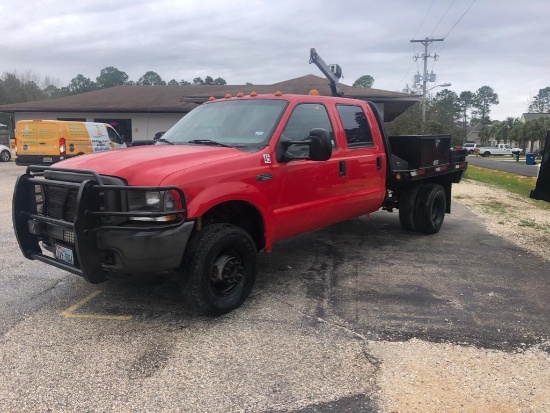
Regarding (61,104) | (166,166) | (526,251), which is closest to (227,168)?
(166,166)

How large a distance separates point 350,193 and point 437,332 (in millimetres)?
2171

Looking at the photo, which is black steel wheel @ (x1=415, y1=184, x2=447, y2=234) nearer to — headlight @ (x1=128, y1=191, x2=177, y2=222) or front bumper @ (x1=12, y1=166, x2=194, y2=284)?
front bumper @ (x1=12, y1=166, x2=194, y2=284)

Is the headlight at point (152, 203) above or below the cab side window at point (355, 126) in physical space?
below

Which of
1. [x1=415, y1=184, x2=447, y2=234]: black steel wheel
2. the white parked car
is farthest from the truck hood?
the white parked car

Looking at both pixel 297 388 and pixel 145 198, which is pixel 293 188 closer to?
pixel 145 198

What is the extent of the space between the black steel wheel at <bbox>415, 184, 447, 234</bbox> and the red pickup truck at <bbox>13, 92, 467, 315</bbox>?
1.64 metres

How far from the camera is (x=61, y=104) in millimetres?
27672

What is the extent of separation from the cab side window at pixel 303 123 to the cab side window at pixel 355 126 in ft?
1.19

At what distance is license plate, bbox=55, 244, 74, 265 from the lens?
3865 millimetres

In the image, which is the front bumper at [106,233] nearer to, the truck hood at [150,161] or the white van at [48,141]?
the truck hood at [150,161]

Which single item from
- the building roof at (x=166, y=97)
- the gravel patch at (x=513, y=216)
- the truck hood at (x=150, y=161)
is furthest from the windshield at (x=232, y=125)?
the building roof at (x=166, y=97)

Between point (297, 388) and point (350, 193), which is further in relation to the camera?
point (350, 193)

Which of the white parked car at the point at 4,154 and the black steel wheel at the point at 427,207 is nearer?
the black steel wheel at the point at 427,207

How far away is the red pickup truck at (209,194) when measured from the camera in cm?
364
